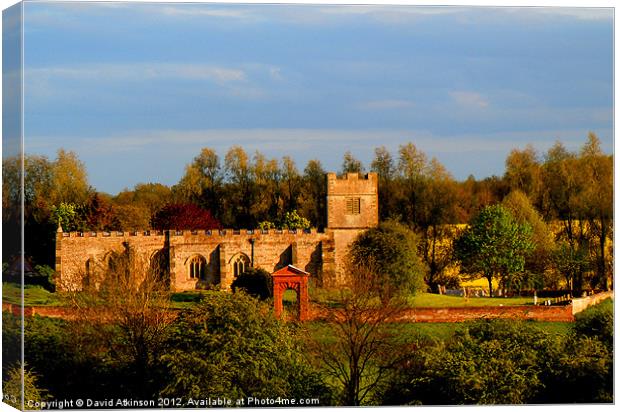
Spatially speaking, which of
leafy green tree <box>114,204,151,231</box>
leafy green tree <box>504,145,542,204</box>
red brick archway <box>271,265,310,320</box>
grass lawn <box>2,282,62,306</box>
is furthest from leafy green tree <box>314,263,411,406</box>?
leafy green tree <box>114,204,151,231</box>

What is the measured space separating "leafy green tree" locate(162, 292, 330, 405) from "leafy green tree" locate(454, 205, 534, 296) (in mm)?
8965

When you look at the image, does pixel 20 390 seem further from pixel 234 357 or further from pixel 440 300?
pixel 440 300

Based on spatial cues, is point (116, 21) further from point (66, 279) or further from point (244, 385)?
point (66, 279)

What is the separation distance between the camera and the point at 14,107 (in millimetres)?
22656

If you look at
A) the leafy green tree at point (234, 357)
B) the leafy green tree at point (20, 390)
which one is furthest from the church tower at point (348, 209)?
the leafy green tree at point (20, 390)

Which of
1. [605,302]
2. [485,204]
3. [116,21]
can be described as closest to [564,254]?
[485,204]

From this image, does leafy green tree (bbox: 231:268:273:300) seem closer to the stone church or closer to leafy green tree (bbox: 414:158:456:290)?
the stone church

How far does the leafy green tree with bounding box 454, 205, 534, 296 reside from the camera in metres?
32.5

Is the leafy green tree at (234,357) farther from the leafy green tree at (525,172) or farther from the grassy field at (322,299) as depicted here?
the leafy green tree at (525,172)

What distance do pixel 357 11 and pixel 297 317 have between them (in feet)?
22.2

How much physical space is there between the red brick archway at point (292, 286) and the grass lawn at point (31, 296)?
4.18 meters

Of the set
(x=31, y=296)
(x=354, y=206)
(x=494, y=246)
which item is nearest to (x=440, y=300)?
(x=494, y=246)

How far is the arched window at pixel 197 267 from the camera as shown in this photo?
34375 mm

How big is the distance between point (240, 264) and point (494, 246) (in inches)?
234
